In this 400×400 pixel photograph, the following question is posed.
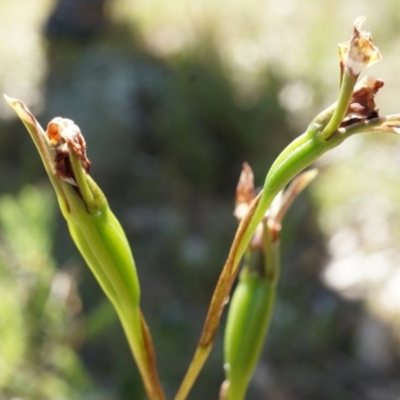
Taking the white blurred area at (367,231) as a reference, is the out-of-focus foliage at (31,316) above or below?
above

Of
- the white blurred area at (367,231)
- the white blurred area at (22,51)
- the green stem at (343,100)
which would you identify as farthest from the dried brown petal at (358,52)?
the white blurred area at (22,51)

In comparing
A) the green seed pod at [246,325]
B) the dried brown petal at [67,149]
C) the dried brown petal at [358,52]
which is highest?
the dried brown petal at [358,52]

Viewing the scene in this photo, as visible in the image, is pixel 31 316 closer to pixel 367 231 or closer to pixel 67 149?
pixel 67 149

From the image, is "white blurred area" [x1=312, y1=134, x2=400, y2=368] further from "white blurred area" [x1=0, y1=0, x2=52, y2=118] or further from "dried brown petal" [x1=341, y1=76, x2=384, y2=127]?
"dried brown petal" [x1=341, y1=76, x2=384, y2=127]

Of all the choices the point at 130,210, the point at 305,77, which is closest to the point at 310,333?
the point at 130,210

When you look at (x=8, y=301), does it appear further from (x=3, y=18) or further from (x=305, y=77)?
(x=3, y=18)

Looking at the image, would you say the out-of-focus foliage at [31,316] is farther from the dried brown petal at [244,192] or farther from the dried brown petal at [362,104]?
the dried brown petal at [362,104]

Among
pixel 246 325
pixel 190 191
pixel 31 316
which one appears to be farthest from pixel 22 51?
pixel 246 325
